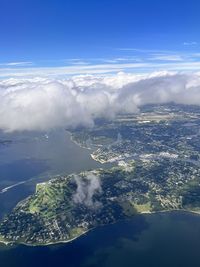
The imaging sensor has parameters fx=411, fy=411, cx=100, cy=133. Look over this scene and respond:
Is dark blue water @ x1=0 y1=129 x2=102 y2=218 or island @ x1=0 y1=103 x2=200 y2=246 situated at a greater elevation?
island @ x1=0 y1=103 x2=200 y2=246

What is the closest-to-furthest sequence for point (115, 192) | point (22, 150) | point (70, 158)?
point (115, 192), point (70, 158), point (22, 150)

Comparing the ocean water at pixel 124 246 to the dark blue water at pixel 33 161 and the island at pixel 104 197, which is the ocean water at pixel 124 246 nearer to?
the dark blue water at pixel 33 161

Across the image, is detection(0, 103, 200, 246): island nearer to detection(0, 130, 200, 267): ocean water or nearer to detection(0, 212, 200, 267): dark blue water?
detection(0, 130, 200, 267): ocean water

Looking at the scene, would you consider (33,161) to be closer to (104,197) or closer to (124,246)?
(104,197)

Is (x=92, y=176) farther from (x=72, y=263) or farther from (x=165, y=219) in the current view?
(x=72, y=263)

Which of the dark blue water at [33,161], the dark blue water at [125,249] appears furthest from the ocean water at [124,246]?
the dark blue water at [33,161]

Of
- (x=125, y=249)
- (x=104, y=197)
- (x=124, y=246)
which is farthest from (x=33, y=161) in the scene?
(x=125, y=249)

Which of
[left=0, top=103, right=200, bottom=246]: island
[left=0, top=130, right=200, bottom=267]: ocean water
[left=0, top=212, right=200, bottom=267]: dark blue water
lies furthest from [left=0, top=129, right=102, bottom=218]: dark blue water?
[left=0, top=212, right=200, bottom=267]: dark blue water

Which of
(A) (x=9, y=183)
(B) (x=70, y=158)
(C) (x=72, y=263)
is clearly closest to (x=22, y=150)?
(B) (x=70, y=158)
